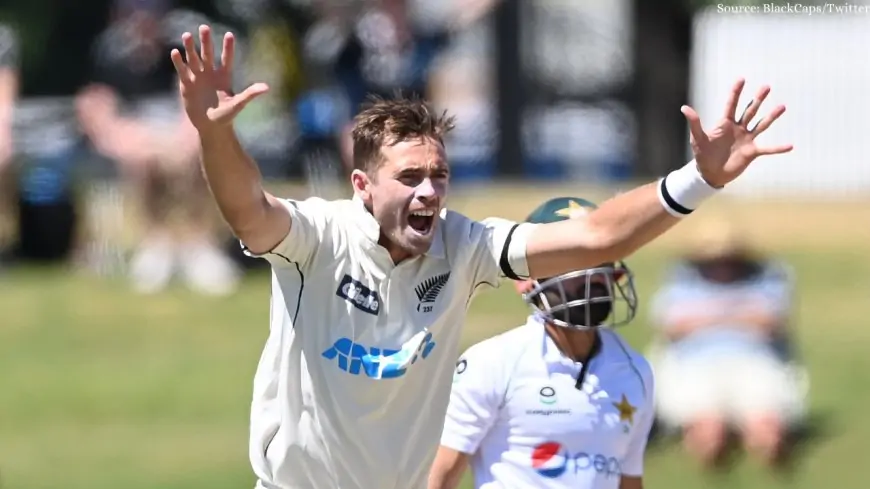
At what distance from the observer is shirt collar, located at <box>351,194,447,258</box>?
517 cm

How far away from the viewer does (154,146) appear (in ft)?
55.9

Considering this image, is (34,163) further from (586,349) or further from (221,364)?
(586,349)

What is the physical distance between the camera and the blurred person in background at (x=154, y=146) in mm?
16406

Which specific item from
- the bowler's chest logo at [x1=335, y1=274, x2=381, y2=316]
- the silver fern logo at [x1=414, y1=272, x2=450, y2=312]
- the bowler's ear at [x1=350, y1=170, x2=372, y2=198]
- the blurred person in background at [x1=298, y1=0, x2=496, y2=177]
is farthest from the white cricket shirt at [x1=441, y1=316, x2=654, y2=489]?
the blurred person in background at [x1=298, y1=0, x2=496, y2=177]

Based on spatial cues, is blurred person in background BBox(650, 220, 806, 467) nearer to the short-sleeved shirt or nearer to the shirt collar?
the short-sleeved shirt

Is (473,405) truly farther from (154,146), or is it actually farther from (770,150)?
(154,146)

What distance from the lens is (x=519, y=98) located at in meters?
22.4

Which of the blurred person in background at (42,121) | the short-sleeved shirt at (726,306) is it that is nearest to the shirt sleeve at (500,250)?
the short-sleeved shirt at (726,306)

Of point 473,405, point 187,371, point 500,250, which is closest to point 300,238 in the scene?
point 500,250

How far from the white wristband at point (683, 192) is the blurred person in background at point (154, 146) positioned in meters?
10.6

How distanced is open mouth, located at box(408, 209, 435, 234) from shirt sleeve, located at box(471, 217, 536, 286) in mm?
234

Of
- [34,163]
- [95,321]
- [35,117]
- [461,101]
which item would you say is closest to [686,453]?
[95,321]

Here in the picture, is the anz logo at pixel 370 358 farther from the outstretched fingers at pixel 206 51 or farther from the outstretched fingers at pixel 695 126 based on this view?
the outstretched fingers at pixel 695 126

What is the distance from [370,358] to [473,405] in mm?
696
